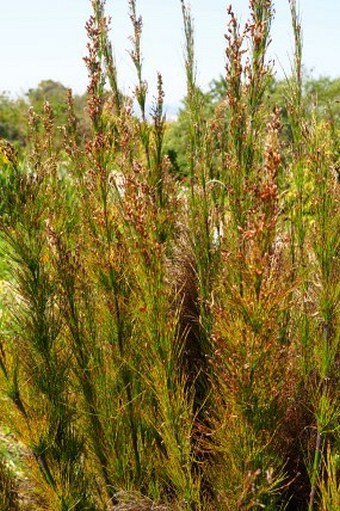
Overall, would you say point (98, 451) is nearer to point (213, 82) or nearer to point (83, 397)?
point (83, 397)

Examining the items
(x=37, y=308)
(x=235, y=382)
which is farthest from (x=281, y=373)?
(x=37, y=308)

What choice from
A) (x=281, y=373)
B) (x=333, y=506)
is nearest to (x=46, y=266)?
(x=281, y=373)

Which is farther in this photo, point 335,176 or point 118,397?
point 118,397

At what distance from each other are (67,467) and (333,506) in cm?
105

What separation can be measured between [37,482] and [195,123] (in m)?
1.71

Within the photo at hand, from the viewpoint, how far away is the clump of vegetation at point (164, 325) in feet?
5.81

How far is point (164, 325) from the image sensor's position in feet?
6.11

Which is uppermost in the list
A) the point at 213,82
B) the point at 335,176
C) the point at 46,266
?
the point at 213,82

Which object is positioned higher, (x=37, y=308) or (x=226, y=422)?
(x=37, y=308)

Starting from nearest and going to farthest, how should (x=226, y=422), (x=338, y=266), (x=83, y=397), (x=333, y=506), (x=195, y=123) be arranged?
(x=333, y=506) → (x=226, y=422) → (x=338, y=266) → (x=83, y=397) → (x=195, y=123)

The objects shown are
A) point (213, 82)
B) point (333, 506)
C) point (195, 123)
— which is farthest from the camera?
point (213, 82)

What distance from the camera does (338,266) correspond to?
2.06m

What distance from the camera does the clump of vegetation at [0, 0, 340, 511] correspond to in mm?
1770

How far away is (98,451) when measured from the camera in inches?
100
